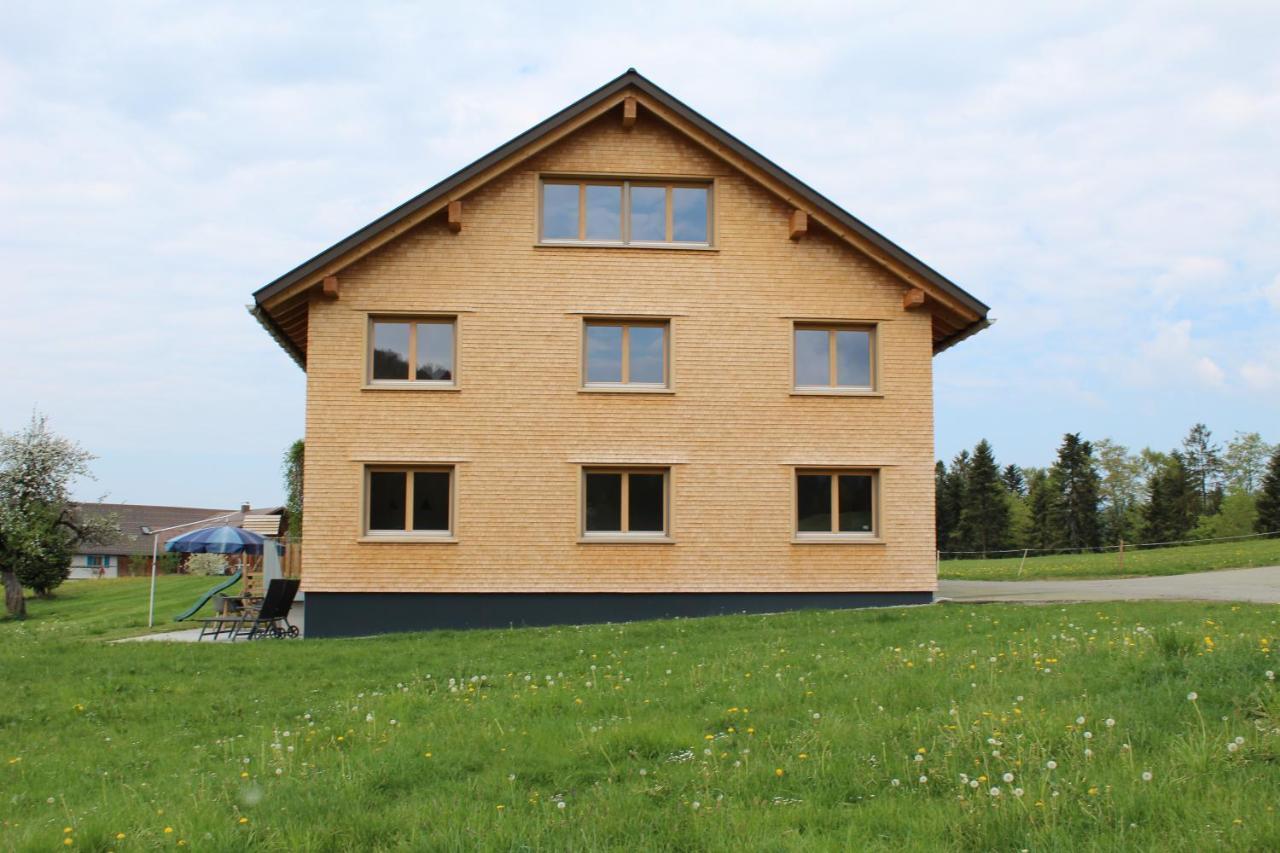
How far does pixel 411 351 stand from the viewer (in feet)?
70.7

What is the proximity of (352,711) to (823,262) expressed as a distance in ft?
49.7

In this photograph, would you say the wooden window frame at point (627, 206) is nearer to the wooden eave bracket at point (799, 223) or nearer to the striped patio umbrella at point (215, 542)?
the wooden eave bracket at point (799, 223)

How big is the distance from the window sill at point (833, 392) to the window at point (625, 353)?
2.65m

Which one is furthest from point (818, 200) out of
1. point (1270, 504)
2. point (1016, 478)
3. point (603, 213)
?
point (1016, 478)

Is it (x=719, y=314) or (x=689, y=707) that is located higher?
(x=719, y=314)

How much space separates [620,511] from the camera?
21.5 meters

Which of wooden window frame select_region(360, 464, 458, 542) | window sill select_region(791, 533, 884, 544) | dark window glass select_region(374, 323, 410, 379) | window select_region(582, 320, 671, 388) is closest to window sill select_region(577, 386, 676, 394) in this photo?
window select_region(582, 320, 671, 388)

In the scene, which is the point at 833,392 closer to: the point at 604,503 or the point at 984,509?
the point at 604,503

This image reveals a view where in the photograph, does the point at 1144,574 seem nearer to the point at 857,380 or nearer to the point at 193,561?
the point at 857,380

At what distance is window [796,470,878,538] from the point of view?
71.7 ft

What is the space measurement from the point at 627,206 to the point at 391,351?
546cm

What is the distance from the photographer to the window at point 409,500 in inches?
832

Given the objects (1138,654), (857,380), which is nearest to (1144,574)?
(857,380)

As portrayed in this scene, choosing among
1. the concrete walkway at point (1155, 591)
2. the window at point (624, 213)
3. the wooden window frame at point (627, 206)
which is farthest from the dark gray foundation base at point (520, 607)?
the window at point (624, 213)
